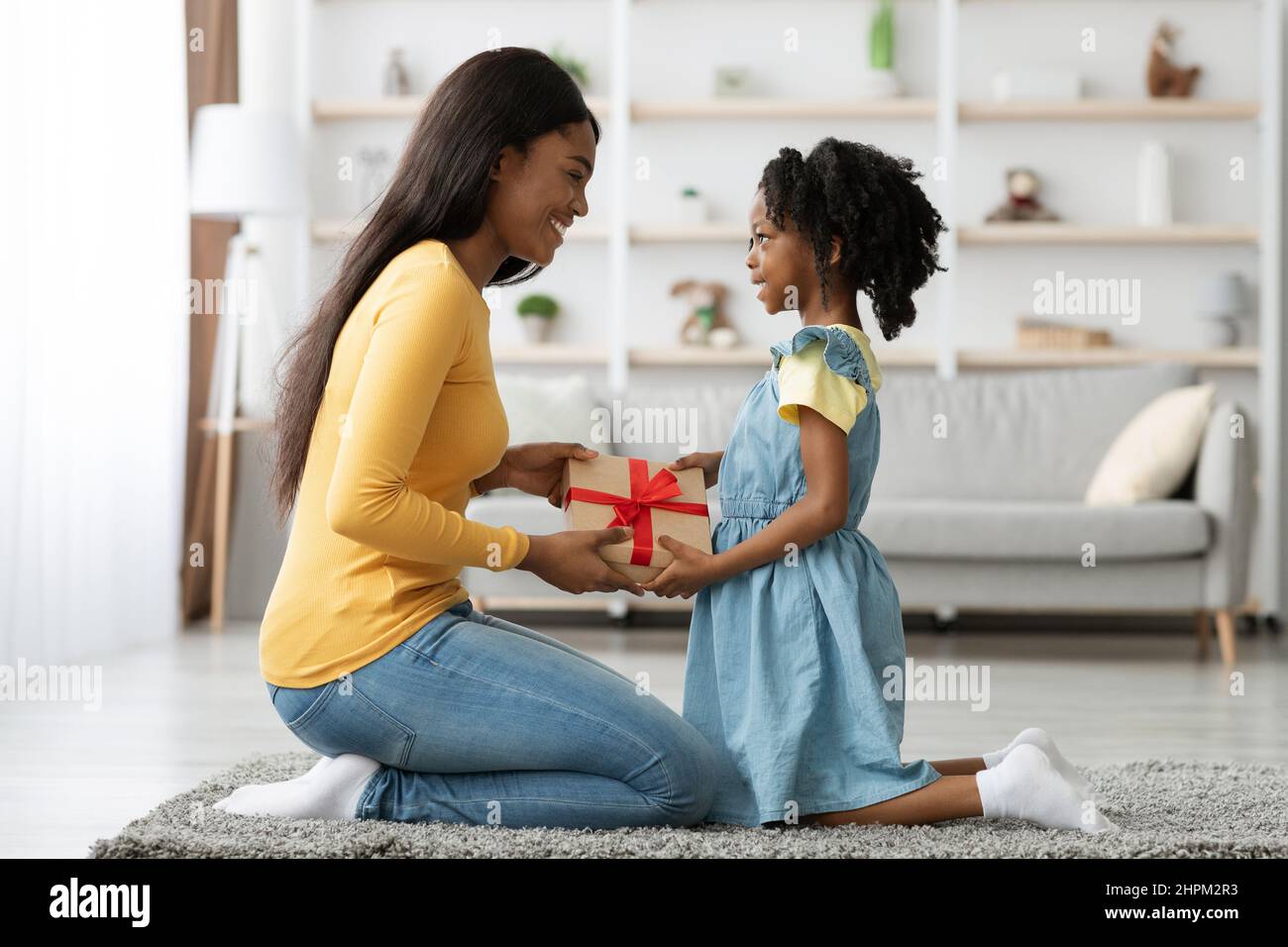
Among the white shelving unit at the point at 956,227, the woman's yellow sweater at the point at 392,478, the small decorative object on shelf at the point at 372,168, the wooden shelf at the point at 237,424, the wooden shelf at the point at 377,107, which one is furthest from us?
the small decorative object on shelf at the point at 372,168

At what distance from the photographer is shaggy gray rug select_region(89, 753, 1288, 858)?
1.59 m

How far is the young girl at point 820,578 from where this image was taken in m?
1.71

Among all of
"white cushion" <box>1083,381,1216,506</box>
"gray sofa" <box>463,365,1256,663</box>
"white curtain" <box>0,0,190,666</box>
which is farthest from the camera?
"white cushion" <box>1083,381,1216,506</box>

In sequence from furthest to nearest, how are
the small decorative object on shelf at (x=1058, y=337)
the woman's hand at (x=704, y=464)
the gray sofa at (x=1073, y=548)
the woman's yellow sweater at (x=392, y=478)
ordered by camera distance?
the small decorative object on shelf at (x=1058, y=337) → the gray sofa at (x=1073, y=548) → the woman's hand at (x=704, y=464) → the woman's yellow sweater at (x=392, y=478)

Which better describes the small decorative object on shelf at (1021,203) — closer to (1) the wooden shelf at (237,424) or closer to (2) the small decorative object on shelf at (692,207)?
(2) the small decorative object on shelf at (692,207)

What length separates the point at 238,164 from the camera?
4.15 m

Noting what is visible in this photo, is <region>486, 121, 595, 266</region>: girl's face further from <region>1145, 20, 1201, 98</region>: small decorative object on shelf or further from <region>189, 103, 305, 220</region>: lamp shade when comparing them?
<region>1145, 20, 1201, 98</region>: small decorative object on shelf

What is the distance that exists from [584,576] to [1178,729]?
1.59 m

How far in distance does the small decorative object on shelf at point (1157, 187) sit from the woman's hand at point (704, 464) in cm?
329

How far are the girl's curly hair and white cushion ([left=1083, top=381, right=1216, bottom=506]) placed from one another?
210cm

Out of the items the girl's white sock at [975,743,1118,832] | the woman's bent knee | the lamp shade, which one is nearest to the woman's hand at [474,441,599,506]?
the woman's bent knee

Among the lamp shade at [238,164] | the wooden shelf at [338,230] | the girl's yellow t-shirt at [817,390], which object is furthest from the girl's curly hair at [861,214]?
the wooden shelf at [338,230]
